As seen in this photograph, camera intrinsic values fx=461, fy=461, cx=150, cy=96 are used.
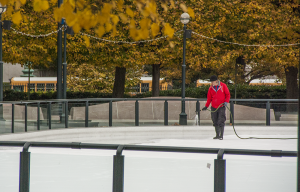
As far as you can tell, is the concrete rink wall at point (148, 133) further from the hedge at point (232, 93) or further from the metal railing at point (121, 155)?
the hedge at point (232, 93)

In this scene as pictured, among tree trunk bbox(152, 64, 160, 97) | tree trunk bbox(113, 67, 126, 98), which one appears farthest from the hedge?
tree trunk bbox(113, 67, 126, 98)

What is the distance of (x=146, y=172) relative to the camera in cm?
434

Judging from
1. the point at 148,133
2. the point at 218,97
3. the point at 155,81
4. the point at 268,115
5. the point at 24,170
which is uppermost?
the point at 155,81

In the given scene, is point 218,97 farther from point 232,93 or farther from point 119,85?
point 232,93

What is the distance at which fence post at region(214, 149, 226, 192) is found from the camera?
4.16 m

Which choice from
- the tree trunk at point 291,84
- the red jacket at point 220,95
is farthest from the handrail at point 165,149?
the tree trunk at point 291,84

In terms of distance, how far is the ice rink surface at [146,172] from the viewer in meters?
4.18

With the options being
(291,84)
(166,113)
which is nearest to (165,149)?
(166,113)

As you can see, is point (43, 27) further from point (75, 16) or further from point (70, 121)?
point (75, 16)

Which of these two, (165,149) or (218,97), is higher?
(218,97)

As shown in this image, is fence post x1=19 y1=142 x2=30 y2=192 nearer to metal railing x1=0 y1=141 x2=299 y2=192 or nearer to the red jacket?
metal railing x1=0 y1=141 x2=299 y2=192

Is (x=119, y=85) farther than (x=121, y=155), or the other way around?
(x=119, y=85)

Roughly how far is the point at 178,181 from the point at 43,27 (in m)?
21.1

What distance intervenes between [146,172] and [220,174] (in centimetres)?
69
